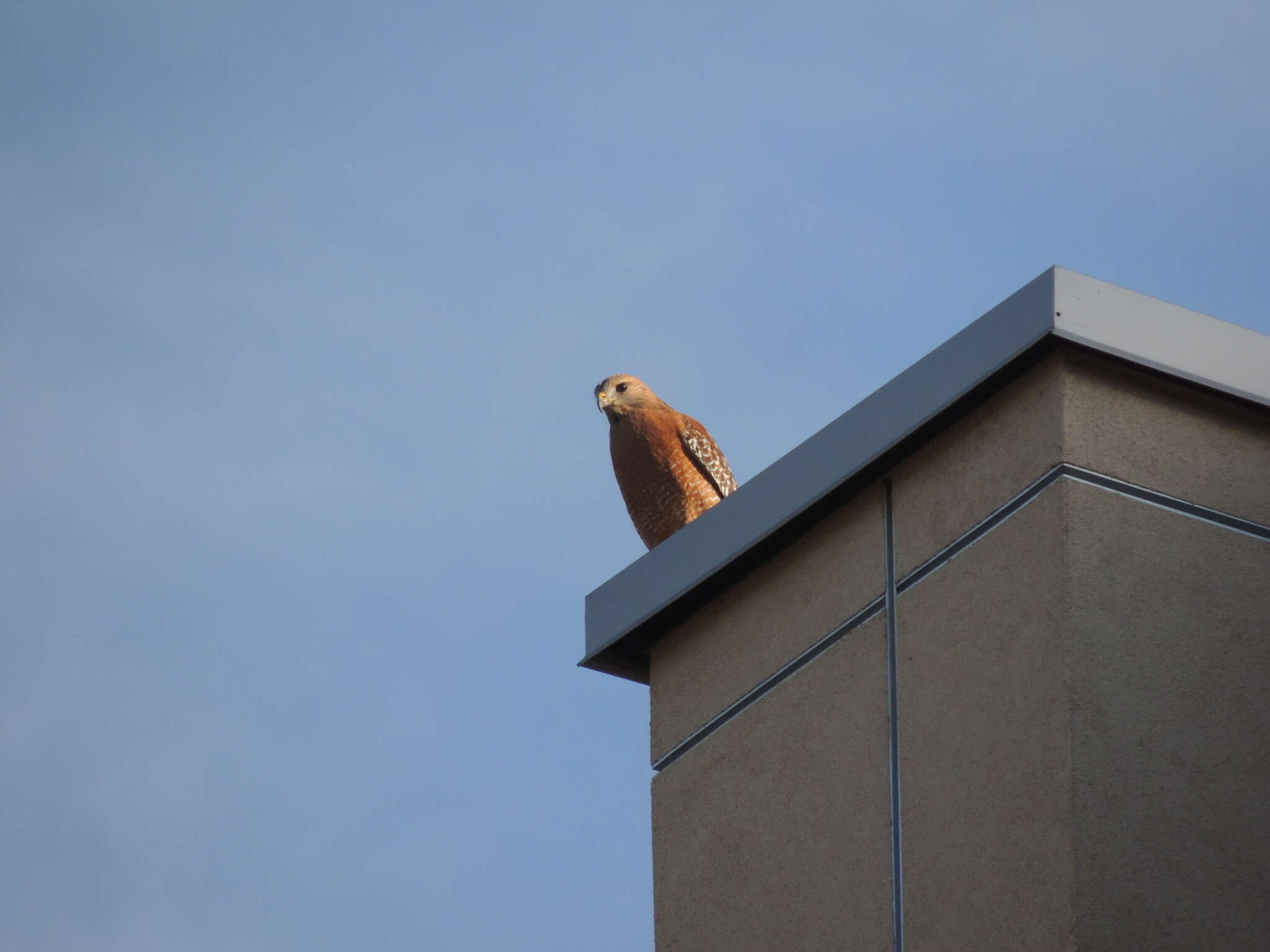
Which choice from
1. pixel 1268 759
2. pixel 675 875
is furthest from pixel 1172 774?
pixel 675 875

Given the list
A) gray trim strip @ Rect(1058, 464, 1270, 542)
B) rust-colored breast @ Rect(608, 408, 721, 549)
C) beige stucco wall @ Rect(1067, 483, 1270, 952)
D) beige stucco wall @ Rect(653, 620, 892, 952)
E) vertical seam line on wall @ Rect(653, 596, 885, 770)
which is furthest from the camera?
rust-colored breast @ Rect(608, 408, 721, 549)

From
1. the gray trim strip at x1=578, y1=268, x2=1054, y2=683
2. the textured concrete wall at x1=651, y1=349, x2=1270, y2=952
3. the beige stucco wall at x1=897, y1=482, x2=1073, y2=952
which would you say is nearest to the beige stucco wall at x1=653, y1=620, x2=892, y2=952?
the textured concrete wall at x1=651, y1=349, x2=1270, y2=952

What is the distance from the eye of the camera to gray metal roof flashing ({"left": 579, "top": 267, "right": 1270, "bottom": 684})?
430 cm

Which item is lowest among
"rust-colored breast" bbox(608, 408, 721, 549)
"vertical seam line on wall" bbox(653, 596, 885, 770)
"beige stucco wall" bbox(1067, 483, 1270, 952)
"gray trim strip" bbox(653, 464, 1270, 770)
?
"beige stucco wall" bbox(1067, 483, 1270, 952)

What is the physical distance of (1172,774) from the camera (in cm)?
395

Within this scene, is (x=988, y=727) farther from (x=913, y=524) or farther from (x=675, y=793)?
(x=675, y=793)

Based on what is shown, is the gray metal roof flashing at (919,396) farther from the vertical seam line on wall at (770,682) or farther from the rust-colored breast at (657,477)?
the rust-colored breast at (657,477)

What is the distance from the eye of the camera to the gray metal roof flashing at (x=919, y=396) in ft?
14.1

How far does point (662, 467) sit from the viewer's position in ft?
29.3

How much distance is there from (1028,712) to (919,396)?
967mm

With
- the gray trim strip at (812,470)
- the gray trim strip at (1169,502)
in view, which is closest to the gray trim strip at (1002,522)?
the gray trim strip at (1169,502)

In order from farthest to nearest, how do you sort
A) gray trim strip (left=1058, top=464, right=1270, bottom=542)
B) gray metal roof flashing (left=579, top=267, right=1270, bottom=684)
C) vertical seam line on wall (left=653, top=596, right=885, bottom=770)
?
vertical seam line on wall (left=653, top=596, right=885, bottom=770) → gray metal roof flashing (left=579, top=267, right=1270, bottom=684) → gray trim strip (left=1058, top=464, right=1270, bottom=542)

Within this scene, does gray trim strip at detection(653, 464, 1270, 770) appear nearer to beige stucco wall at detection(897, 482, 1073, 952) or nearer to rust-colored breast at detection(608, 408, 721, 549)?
beige stucco wall at detection(897, 482, 1073, 952)

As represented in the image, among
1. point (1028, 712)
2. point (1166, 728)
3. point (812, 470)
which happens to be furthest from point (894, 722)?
point (812, 470)
